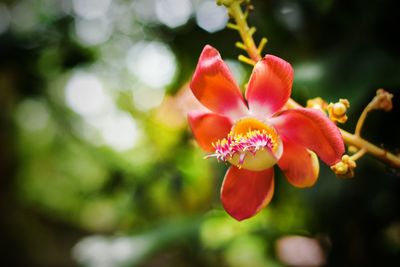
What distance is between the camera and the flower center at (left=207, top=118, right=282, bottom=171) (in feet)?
0.98

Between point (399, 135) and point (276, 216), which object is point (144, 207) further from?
point (399, 135)

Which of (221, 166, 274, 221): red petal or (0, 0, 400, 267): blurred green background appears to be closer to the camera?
(221, 166, 274, 221): red petal

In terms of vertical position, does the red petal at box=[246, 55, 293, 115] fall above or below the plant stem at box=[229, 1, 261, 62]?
below

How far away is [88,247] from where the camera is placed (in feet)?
2.90

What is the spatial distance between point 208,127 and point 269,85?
0.20ft

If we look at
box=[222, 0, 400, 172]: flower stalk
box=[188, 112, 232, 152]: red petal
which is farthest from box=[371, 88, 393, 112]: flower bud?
box=[188, 112, 232, 152]: red petal

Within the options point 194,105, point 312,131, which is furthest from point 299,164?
point 194,105

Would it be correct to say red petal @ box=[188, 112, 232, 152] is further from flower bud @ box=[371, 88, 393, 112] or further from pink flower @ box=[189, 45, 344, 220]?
flower bud @ box=[371, 88, 393, 112]

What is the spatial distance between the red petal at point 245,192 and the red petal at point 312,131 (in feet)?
0.11

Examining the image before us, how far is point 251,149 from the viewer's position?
299 mm

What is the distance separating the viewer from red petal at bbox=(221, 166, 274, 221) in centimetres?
31

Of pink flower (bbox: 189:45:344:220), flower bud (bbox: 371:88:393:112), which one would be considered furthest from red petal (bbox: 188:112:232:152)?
flower bud (bbox: 371:88:393:112)

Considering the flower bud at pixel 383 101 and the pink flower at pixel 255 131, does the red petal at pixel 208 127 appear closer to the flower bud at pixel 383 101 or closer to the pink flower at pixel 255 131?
the pink flower at pixel 255 131

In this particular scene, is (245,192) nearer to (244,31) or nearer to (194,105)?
(244,31)
